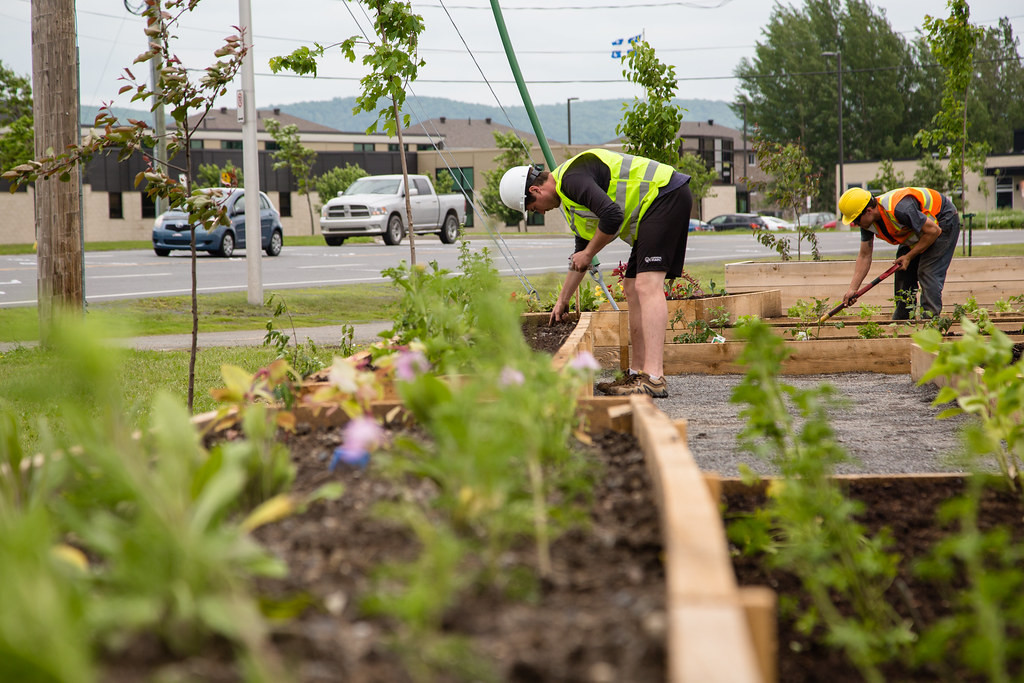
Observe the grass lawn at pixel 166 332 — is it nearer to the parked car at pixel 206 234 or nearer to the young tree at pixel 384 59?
the young tree at pixel 384 59

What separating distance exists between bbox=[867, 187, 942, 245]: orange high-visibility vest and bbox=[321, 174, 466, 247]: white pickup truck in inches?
678

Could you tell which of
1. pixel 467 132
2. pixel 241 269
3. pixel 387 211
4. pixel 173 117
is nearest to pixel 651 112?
pixel 173 117

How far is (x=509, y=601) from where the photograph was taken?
1352mm

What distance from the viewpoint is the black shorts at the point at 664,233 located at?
551cm

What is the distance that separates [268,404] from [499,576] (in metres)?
1.63

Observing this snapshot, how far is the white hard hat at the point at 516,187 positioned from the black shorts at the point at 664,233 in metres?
0.75

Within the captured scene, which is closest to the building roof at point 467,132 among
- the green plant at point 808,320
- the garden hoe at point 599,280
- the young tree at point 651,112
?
the young tree at point 651,112

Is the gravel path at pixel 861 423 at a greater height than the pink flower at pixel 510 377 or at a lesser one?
lesser

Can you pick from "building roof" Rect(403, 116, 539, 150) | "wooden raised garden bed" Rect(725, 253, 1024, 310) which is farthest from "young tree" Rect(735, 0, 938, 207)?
"wooden raised garden bed" Rect(725, 253, 1024, 310)

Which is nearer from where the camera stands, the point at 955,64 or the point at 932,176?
the point at 955,64

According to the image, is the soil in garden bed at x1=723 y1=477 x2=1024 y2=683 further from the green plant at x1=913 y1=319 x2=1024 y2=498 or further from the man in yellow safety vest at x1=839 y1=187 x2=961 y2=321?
the man in yellow safety vest at x1=839 y1=187 x2=961 y2=321

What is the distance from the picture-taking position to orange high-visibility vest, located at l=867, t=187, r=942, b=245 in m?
7.47

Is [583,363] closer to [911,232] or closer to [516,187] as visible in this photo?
[516,187]

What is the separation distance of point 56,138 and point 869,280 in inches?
325
